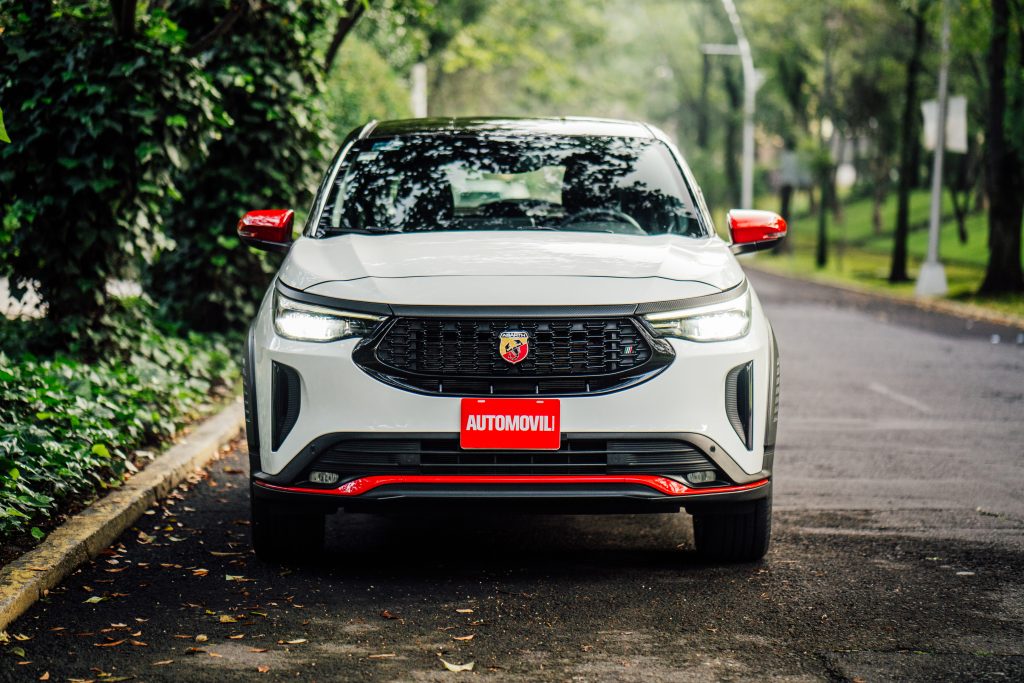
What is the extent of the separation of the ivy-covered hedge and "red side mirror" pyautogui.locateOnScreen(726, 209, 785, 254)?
10.5ft

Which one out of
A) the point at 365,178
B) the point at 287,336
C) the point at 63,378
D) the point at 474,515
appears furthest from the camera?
the point at 63,378

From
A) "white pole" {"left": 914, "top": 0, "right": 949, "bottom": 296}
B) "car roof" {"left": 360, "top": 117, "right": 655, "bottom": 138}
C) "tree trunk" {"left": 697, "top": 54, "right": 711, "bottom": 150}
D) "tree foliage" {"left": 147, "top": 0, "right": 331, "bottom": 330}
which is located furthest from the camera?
"tree trunk" {"left": 697, "top": 54, "right": 711, "bottom": 150}

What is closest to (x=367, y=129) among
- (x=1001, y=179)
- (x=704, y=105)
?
(x=1001, y=179)

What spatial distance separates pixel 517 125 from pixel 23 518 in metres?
2.83

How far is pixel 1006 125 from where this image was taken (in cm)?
2481

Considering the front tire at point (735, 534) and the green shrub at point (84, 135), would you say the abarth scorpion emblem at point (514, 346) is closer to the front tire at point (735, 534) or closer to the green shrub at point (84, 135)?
the front tire at point (735, 534)

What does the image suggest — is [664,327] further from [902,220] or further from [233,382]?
[902,220]

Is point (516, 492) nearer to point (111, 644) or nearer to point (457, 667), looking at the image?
point (457, 667)

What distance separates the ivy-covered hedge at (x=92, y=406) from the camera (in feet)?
20.3

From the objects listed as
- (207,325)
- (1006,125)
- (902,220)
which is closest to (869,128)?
(902,220)

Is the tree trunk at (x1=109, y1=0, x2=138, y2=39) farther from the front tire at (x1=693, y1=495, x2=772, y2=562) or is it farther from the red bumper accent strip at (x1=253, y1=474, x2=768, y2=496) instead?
the front tire at (x1=693, y1=495, x2=772, y2=562)

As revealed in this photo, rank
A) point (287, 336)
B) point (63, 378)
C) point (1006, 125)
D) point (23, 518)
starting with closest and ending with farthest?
point (287, 336)
point (23, 518)
point (63, 378)
point (1006, 125)

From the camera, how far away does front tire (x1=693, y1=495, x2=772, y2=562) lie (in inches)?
216

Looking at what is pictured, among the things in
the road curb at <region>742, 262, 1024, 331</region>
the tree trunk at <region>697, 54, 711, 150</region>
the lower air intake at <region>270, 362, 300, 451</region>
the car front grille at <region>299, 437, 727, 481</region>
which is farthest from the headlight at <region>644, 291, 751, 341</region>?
the tree trunk at <region>697, 54, 711, 150</region>
